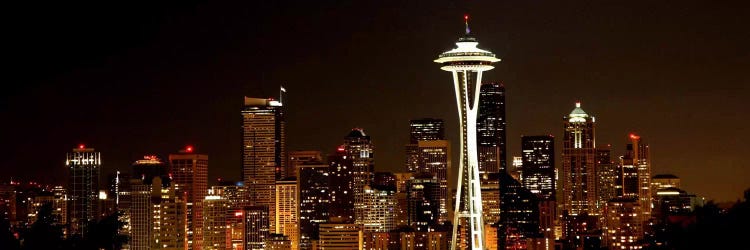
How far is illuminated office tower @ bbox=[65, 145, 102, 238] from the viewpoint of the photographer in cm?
6056

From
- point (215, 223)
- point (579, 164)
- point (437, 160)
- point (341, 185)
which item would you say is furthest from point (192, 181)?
point (579, 164)

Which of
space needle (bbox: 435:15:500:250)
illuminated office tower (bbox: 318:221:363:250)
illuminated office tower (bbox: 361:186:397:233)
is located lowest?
illuminated office tower (bbox: 318:221:363:250)

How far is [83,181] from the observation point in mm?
62344

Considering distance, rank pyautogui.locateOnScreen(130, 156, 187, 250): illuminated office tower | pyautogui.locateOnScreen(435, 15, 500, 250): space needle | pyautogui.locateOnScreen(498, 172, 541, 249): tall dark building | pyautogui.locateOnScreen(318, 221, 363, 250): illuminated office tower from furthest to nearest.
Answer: pyautogui.locateOnScreen(498, 172, 541, 249): tall dark building → pyautogui.locateOnScreen(318, 221, 363, 250): illuminated office tower → pyautogui.locateOnScreen(130, 156, 187, 250): illuminated office tower → pyautogui.locateOnScreen(435, 15, 500, 250): space needle

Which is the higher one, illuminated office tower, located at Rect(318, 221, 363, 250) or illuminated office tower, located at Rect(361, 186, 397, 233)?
illuminated office tower, located at Rect(361, 186, 397, 233)

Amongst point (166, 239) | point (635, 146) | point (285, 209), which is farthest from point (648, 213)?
point (166, 239)

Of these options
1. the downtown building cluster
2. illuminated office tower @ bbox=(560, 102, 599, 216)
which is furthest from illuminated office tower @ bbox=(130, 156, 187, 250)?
illuminated office tower @ bbox=(560, 102, 599, 216)

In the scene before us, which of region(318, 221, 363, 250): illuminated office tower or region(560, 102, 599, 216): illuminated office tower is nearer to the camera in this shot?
region(318, 221, 363, 250): illuminated office tower

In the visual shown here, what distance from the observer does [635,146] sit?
7312 cm

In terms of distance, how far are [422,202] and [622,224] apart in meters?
10.9

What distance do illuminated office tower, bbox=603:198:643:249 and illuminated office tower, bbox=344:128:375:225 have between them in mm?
12198

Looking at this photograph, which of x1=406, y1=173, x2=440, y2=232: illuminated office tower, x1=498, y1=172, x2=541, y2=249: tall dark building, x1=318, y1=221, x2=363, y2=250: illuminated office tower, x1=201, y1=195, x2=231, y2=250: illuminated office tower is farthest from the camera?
x1=406, y1=173, x2=440, y2=232: illuminated office tower

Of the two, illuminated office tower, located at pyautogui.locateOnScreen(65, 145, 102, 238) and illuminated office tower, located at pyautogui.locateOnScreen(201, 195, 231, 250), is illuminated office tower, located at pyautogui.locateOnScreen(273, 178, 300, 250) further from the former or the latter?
illuminated office tower, located at pyautogui.locateOnScreen(65, 145, 102, 238)

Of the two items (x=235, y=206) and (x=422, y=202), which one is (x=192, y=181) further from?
(x=422, y=202)
